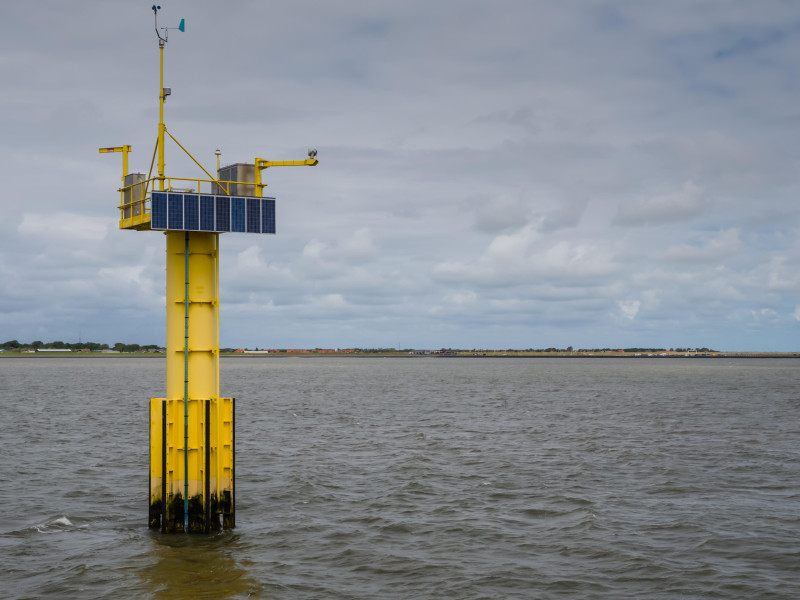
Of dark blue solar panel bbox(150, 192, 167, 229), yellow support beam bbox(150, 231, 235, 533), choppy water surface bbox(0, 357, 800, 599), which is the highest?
dark blue solar panel bbox(150, 192, 167, 229)

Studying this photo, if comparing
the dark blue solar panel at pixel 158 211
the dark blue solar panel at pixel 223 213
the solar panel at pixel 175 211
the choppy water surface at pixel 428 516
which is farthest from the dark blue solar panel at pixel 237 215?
the choppy water surface at pixel 428 516

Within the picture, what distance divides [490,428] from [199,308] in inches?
1214

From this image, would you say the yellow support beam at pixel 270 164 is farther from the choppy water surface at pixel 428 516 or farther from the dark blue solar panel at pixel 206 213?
the choppy water surface at pixel 428 516

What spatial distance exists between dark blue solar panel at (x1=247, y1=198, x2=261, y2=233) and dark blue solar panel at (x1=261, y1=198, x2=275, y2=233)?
0.13 meters

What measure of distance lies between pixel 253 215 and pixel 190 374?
4553 mm

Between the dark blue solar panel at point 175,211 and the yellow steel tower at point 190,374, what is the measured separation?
1.0 inches

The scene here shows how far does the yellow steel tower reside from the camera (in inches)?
781

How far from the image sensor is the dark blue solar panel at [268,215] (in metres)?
21.4

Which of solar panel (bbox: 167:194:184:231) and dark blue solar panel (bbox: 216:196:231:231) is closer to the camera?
solar panel (bbox: 167:194:184:231)

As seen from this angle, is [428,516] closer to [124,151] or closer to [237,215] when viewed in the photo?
[237,215]

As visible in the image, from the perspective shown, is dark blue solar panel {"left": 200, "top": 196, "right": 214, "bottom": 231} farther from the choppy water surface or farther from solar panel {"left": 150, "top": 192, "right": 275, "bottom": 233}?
the choppy water surface

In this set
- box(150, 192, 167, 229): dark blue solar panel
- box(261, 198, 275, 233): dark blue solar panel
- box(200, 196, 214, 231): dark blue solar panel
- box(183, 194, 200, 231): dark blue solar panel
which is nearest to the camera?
box(150, 192, 167, 229): dark blue solar panel

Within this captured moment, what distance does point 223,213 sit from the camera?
20562 mm

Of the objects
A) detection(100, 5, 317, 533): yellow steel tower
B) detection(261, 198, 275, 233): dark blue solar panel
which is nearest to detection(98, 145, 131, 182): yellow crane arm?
detection(100, 5, 317, 533): yellow steel tower
